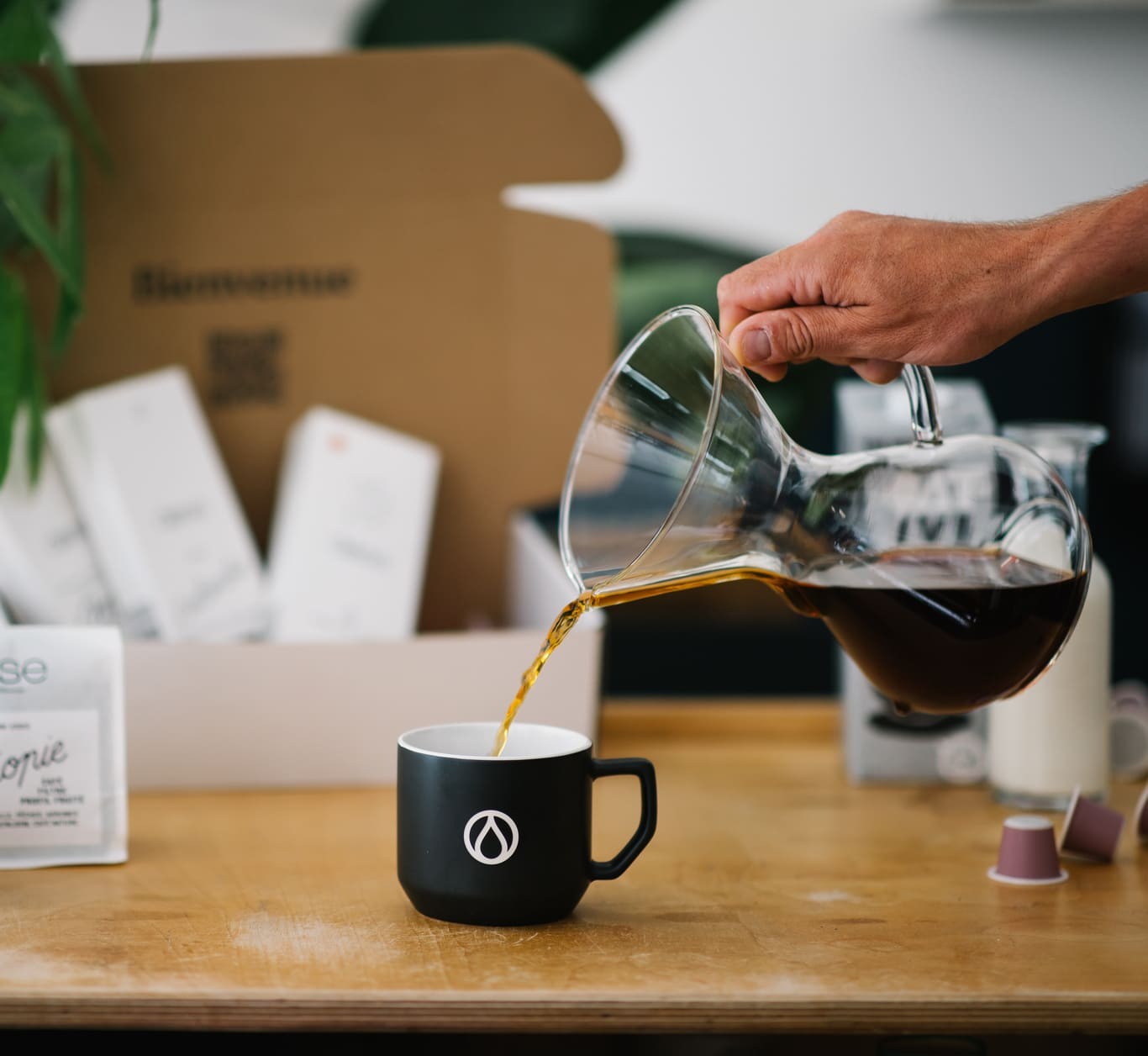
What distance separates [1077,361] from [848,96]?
2.57 ft

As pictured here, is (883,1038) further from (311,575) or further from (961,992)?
(311,575)

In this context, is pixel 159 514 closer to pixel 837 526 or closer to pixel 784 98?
pixel 837 526

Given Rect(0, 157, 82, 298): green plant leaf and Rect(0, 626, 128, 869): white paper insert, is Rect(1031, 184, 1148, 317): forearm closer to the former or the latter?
Rect(0, 626, 128, 869): white paper insert

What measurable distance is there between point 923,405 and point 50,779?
59 cm

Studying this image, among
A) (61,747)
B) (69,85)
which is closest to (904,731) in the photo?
(61,747)

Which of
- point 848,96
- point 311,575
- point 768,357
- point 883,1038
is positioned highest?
point 848,96

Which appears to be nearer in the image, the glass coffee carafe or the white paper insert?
the glass coffee carafe

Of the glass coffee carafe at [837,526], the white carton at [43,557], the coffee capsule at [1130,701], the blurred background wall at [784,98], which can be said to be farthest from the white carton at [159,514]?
the blurred background wall at [784,98]

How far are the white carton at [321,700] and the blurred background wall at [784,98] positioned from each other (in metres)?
1.79

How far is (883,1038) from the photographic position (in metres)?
0.65

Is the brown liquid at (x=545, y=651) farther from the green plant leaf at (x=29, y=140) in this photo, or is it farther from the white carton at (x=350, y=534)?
the green plant leaf at (x=29, y=140)

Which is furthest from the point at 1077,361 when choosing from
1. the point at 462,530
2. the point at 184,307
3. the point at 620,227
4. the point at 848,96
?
the point at 184,307

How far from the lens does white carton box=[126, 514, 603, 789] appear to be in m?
1.00

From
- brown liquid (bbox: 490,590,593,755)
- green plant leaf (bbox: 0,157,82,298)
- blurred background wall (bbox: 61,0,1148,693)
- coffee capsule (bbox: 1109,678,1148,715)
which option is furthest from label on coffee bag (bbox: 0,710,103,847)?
blurred background wall (bbox: 61,0,1148,693)
